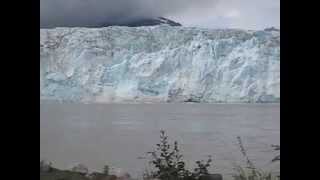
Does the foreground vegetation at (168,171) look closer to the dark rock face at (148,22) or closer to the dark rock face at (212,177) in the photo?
the dark rock face at (212,177)

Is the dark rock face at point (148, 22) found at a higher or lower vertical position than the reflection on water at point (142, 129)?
higher

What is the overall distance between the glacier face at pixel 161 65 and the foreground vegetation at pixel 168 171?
0.83 feet

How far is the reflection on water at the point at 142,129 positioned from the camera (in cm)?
180

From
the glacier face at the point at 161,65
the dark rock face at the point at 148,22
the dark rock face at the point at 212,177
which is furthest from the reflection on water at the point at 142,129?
the dark rock face at the point at 148,22

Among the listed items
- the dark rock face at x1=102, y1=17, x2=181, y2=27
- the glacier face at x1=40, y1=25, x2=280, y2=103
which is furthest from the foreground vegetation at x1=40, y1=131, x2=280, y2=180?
the dark rock face at x1=102, y1=17, x2=181, y2=27

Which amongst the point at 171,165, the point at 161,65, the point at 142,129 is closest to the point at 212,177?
the point at 171,165

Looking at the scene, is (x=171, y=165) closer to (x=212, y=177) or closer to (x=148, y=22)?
(x=212, y=177)

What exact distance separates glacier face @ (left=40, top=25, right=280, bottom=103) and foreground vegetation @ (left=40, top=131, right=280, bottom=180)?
25 centimetres

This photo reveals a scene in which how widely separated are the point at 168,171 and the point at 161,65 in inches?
23.3

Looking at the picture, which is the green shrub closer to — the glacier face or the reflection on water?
the reflection on water

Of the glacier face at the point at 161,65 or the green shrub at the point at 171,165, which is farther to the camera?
the glacier face at the point at 161,65

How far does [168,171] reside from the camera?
1.49 metres
